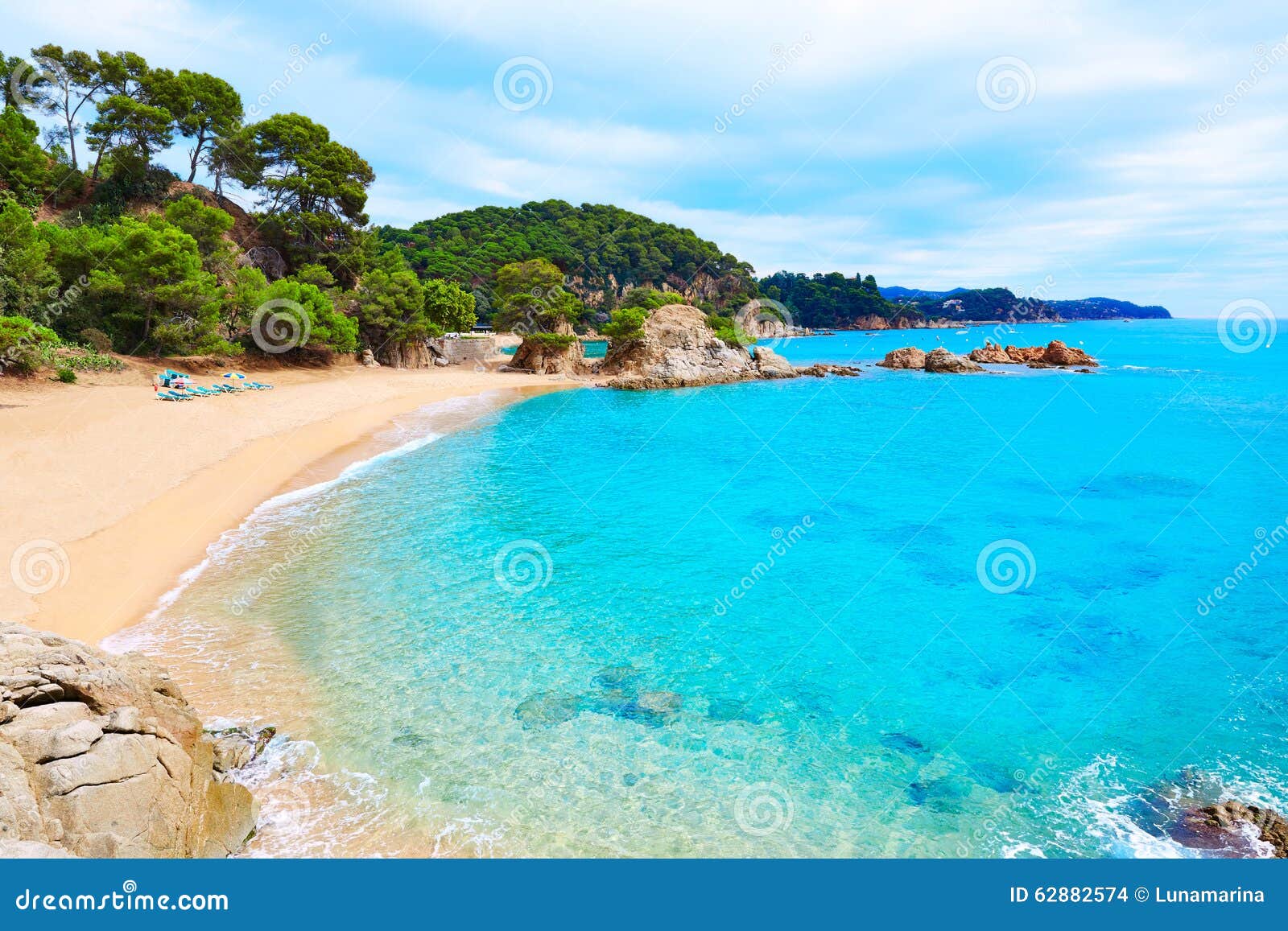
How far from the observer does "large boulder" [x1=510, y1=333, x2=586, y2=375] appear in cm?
6244

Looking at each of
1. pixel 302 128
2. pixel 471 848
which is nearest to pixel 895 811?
pixel 471 848

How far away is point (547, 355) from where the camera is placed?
6319 centimetres

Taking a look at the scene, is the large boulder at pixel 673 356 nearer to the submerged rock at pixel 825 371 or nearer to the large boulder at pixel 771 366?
the large boulder at pixel 771 366

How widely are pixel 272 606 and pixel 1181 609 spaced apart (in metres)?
20.1

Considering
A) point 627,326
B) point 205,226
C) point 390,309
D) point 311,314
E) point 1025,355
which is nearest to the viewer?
point 205,226

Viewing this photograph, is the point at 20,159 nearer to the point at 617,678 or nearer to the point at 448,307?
the point at 448,307

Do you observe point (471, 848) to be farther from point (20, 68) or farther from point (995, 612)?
point (20, 68)

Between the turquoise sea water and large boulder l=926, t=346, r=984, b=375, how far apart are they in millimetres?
54907

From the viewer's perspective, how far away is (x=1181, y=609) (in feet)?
48.3

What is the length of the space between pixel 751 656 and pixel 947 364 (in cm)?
7713

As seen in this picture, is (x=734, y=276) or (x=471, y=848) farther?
(x=734, y=276)

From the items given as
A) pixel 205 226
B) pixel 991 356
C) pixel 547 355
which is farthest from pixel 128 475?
pixel 991 356

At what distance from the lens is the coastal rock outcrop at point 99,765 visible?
19.9 feet

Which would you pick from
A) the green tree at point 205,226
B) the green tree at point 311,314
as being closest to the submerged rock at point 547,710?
the green tree at point 311,314
